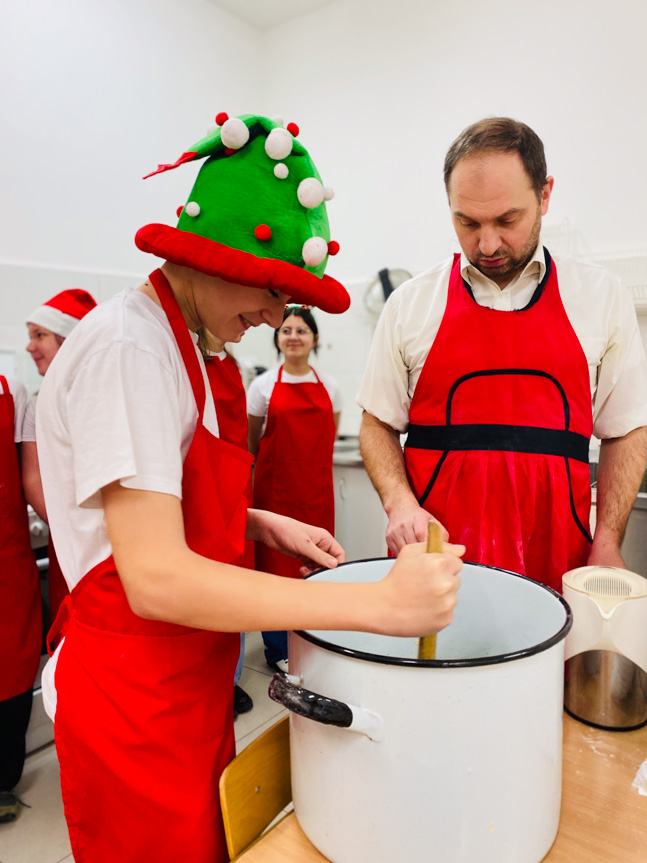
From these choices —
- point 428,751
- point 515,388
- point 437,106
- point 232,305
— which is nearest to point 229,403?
point 515,388

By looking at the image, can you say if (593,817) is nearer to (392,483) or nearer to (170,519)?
(170,519)

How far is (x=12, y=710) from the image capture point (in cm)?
186

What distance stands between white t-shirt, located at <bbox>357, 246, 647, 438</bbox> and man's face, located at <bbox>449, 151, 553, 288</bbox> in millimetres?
36

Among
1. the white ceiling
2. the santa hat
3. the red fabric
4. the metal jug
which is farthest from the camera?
the white ceiling

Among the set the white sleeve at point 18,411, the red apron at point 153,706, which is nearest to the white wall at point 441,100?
the white sleeve at point 18,411

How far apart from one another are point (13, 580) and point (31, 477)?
1.02 ft

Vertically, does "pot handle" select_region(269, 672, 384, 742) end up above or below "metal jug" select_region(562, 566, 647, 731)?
above

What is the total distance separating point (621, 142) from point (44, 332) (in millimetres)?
2431

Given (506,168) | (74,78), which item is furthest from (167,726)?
(74,78)

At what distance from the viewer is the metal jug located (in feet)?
2.65

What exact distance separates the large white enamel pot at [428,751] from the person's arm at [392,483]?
19.1 inches

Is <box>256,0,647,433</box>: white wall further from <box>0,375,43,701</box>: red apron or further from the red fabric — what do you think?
<box>0,375,43,701</box>: red apron

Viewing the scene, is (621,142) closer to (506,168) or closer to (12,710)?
(506,168)

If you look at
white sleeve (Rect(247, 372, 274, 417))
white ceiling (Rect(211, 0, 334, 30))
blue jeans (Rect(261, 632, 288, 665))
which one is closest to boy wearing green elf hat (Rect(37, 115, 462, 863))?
blue jeans (Rect(261, 632, 288, 665))
